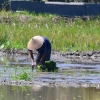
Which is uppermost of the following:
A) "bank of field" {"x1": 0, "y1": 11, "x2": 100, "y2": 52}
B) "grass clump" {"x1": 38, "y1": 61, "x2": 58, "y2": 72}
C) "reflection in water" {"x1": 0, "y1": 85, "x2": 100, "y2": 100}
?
"reflection in water" {"x1": 0, "y1": 85, "x2": 100, "y2": 100}

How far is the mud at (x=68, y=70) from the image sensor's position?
531 inches

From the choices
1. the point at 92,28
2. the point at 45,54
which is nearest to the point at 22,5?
the point at 92,28

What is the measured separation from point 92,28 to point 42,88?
12878mm

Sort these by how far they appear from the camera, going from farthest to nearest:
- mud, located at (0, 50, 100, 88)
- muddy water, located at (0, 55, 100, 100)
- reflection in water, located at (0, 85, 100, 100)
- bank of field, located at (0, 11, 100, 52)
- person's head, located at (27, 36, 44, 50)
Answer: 1. bank of field, located at (0, 11, 100, 52)
2. person's head, located at (27, 36, 44, 50)
3. mud, located at (0, 50, 100, 88)
4. muddy water, located at (0, 55, 100, 100)
5. reflection in water, located at (0, 85, 100, 100)

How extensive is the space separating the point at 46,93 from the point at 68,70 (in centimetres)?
485

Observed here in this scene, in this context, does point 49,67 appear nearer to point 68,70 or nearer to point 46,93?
point 68,70

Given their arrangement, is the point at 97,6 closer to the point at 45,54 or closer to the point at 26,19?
the point at 26,19

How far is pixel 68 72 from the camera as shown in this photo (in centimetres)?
1606

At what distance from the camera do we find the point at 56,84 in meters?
13.3

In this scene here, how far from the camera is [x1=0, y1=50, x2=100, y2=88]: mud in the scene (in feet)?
44.2

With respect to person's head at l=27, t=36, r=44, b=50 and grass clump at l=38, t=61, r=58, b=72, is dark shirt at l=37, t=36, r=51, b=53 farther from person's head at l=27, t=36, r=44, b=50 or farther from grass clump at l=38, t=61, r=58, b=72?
grass clump at l=38, t=61, r=58, b=72

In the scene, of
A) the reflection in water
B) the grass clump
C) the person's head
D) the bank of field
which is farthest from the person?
the bank of field

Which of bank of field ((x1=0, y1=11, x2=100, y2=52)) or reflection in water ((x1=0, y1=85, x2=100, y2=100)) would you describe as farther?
bank of field ((x1=0, y1=11, x2=100, y2=52))

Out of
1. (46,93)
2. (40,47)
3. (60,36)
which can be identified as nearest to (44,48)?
(40,47)
